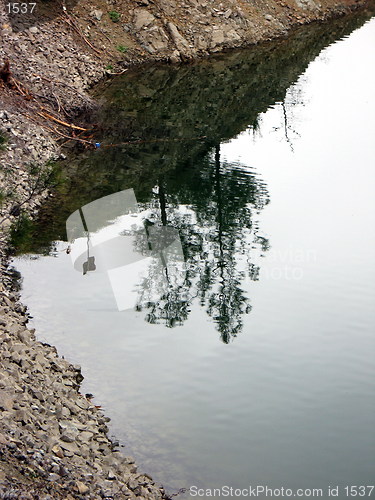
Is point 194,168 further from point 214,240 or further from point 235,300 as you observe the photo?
point 235,300

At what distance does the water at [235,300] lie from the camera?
13.3 meters

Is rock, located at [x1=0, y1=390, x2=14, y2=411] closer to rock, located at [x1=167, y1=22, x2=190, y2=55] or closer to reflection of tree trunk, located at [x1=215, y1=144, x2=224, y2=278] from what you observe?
reflection of tree trunk, located at [x1=215, y1=144, x2=224, y2=278]

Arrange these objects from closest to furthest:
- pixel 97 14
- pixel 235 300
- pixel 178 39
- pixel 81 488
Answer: pixel 81 488, pixel 235 300, pixel 97 14, pixel 178 39

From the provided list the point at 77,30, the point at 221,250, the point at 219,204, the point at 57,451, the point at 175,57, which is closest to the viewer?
the point at 57,451

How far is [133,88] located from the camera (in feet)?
113

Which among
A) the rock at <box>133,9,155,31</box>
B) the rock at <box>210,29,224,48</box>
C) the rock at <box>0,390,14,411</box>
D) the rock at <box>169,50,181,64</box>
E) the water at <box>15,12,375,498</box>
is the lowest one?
the rock at <box>0,390,14,411</box>

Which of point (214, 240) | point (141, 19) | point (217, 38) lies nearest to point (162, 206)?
point (214, 240)

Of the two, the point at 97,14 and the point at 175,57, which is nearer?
the point at 97,14

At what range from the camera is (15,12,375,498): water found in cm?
1332

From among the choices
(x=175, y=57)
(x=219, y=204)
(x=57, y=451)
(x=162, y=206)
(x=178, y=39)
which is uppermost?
(x=178, y=39)

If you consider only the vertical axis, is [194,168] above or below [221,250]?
above

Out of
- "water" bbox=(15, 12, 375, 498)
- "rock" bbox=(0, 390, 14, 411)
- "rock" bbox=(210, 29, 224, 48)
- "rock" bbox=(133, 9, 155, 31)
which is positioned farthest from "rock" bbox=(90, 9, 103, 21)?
"rock" bbox=(0, 390, 14, 411)

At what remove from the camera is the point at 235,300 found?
59.6 ft

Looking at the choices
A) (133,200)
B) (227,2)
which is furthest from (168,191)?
(227,2)
